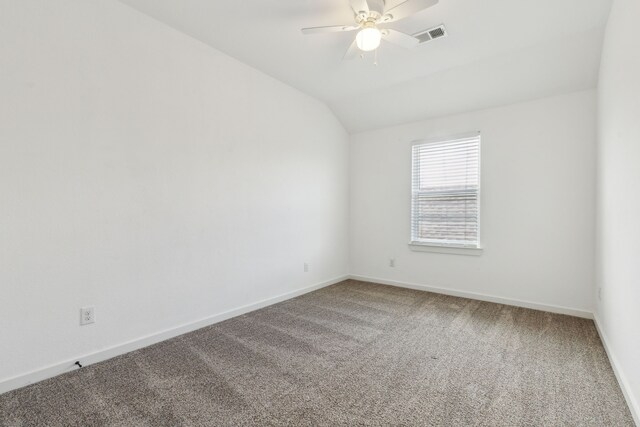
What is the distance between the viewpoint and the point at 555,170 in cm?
335

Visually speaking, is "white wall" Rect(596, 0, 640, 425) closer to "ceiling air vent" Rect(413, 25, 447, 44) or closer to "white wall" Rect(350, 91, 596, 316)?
"white wall" Rect(350, 91, 596, 316)

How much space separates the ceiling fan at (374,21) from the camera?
2.05 m

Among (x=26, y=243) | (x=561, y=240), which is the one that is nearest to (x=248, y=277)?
(x=26, y=243)

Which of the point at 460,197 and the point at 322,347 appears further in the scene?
the point at 460,197

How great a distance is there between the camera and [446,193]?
4113mm

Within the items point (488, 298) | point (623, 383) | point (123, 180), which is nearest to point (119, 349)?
point (123, 180)

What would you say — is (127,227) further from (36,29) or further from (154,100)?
(36,29)

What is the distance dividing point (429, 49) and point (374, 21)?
0.97 metres

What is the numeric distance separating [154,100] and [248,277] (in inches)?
75.9

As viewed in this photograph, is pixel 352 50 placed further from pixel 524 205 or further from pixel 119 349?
pixel 119 349

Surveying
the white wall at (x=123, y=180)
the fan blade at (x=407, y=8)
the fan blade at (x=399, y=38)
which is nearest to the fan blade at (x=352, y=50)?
the fan blade at (x=399, y=38)

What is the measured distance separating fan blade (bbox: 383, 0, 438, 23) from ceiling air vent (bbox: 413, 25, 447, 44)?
2.05 ft

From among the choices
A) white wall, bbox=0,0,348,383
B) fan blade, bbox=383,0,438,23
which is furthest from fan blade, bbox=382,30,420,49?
white wall, bbox=0,0,348,383

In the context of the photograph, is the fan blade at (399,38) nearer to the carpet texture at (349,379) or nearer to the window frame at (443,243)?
the window frame at (443,243)
